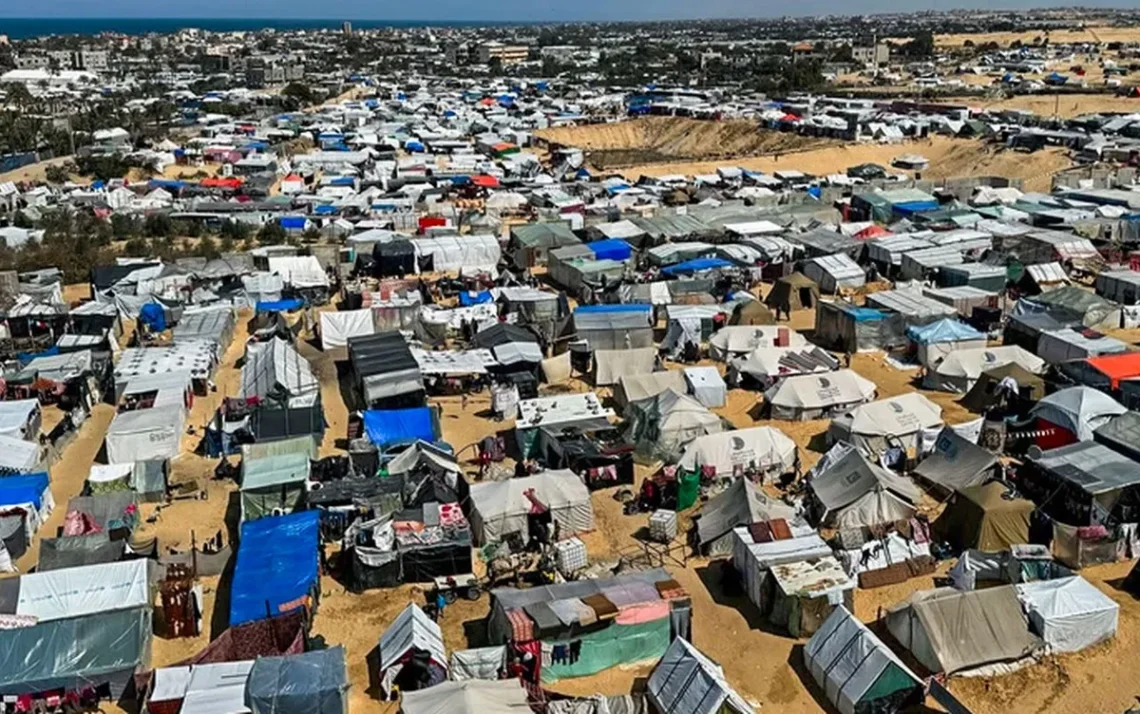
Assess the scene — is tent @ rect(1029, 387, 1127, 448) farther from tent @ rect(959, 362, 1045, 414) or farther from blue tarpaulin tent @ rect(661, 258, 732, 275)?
blue tarpaulin tent @ rect(661, 258, 732, 275)

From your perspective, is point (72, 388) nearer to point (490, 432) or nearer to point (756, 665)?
point (490, 432)

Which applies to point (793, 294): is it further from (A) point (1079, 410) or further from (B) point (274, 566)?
(B) point (274, 566)

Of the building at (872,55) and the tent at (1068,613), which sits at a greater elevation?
the building at (872,55)

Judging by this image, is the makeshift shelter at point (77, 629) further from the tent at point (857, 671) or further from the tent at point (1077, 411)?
the tent at point (1077, 411)

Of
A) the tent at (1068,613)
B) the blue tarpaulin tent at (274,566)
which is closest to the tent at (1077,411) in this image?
the tent at (1068,613)

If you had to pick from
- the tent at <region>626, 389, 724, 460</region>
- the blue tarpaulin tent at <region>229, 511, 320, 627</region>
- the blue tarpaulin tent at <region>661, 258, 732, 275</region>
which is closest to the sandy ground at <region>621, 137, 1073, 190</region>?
the blue tarpaulin tent at <region>661, 258, 732, 275</region>

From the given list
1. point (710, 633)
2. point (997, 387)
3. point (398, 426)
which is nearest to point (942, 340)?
point (997, 387)

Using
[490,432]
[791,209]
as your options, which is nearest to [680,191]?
[791,209]
